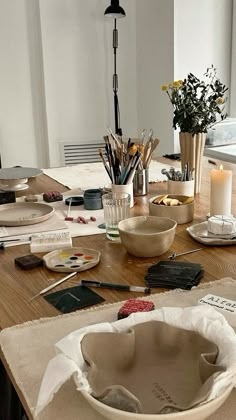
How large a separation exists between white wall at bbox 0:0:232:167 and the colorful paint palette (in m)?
2.49

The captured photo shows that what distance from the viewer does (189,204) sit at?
4.93 ft

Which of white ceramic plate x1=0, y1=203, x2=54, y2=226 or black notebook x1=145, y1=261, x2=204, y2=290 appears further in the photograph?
white ceramic plate x1=0, y1=203, x2=54, y2=226

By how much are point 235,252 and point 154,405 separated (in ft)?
2.15

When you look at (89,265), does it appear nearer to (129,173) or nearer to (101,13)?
(129,173)

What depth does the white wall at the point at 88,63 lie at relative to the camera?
3518 millimetres

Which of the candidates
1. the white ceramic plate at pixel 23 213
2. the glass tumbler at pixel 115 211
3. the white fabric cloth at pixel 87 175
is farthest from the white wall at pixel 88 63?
the glass tumbler at pixel 115 211

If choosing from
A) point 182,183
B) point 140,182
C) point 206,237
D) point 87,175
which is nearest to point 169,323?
point 206,237

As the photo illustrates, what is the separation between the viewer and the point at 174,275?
43.3 inches

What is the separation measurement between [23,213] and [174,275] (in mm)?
711

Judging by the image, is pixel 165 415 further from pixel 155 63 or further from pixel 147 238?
pixel 155 63

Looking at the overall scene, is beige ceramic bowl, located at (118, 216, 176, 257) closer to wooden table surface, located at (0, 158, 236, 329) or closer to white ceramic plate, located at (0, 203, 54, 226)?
wooden table surface, located at (0, 158, 236, 329)

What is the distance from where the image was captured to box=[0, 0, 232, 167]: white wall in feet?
11.5

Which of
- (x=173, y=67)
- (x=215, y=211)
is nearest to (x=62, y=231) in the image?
(x=215, y=211)

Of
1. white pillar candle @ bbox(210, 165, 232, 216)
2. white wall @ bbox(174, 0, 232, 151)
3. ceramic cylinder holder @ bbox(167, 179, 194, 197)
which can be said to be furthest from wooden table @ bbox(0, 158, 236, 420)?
white wall @ bbox(174, 0, 232, 151)
